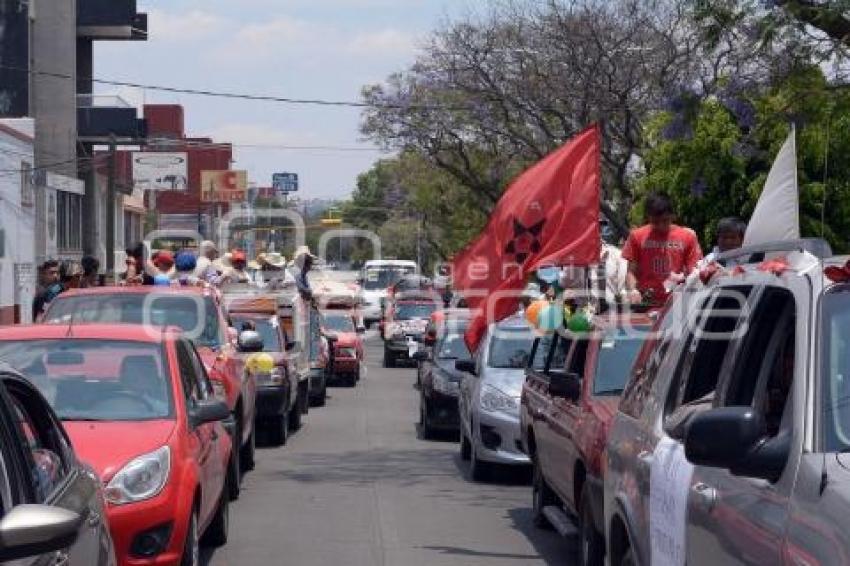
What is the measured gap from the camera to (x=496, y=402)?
14.2m

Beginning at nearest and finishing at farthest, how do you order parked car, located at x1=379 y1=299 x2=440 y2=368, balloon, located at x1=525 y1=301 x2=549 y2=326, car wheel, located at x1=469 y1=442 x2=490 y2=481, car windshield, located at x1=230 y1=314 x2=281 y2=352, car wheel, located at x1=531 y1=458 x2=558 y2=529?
car wheel, located at x1=531 y1=458 x2=558 y2=529 < balloon, located at x1=525 y1=301 x2=549 y2=326 < car wheel, located at x1=469 y1=442 x2=490 y2=481 < car windshield, located at x1=230 y1=314 x2=281 y2=352 < parked car, located at x1=379 y1=299 x2=440 y2=368

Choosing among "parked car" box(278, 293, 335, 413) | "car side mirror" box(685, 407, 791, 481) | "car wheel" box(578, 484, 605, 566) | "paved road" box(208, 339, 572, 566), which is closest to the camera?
"car side mirror" box(685, 407, 791, 481)

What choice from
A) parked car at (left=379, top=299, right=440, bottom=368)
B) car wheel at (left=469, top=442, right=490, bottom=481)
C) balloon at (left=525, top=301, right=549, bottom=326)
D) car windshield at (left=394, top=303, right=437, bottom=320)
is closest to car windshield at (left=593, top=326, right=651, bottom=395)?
balloon at (left=525, top=301, right=549, bottom=326)

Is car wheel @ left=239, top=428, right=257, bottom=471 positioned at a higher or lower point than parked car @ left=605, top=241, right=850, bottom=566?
lower

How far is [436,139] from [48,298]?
80.6 feet

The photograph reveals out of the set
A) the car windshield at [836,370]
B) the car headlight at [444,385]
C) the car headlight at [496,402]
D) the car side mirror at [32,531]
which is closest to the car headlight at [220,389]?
the car headlight at [496,402]

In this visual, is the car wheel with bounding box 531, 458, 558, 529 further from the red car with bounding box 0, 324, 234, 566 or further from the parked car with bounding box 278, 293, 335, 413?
the parked car with bounding box 278, 293, 335, 413

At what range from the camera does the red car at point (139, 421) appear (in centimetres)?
812

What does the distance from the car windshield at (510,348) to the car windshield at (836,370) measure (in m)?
9.98

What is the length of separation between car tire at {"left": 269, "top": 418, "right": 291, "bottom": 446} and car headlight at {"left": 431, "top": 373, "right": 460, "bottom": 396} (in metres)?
1.86

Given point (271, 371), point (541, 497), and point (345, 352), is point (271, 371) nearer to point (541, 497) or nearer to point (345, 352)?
point (541, 497)

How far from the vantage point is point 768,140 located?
65.5ft

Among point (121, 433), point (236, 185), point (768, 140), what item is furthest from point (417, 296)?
point (236, 185)

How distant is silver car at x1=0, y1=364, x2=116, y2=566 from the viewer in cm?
396
